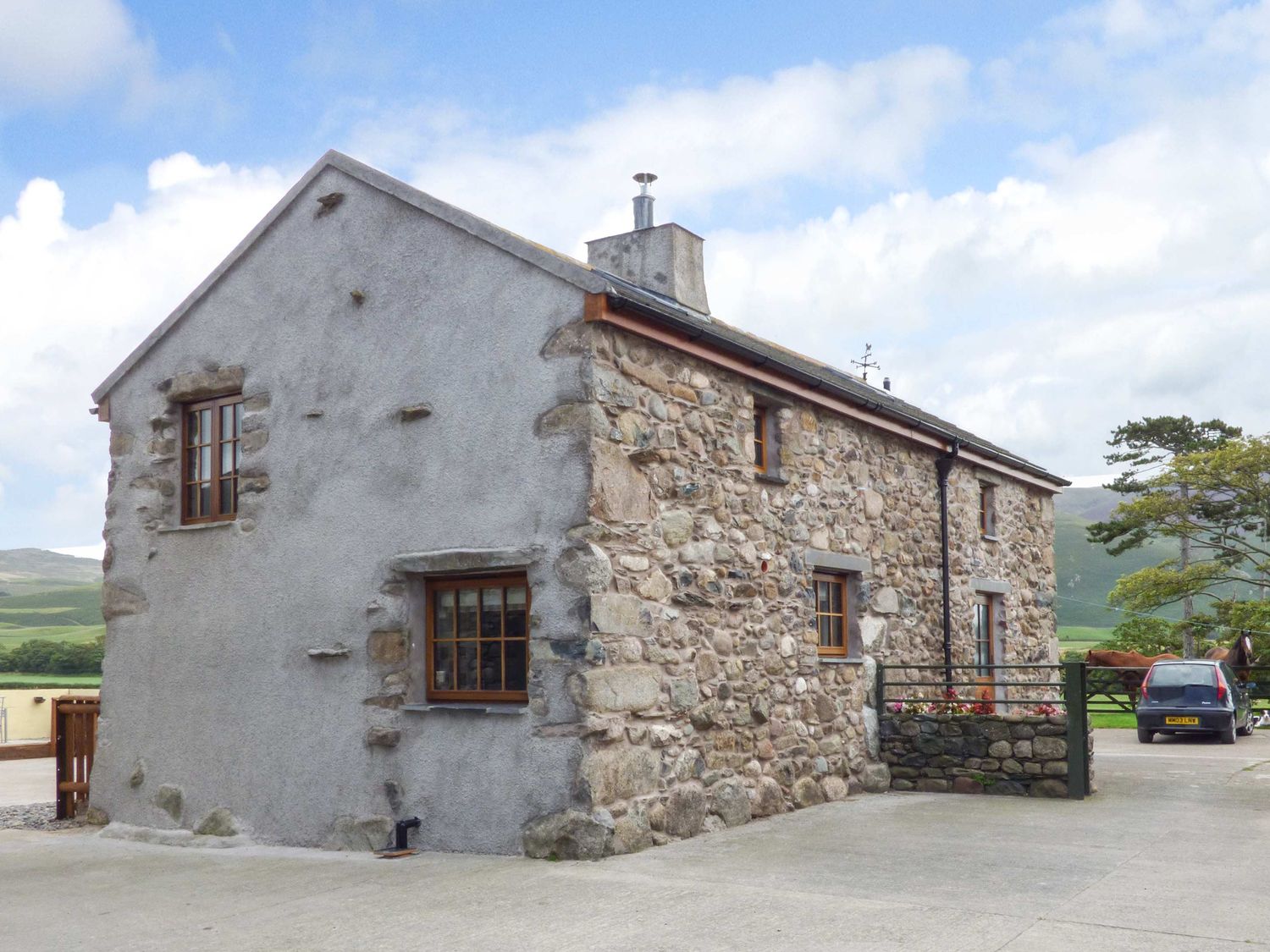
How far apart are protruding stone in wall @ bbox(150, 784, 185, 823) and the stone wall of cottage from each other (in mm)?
4442

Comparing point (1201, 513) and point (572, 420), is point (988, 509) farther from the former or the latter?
point (1201, 513)

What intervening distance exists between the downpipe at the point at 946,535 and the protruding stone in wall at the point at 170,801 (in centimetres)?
810

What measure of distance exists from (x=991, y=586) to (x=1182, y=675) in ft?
19.3

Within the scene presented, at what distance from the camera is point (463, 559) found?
8938 mm

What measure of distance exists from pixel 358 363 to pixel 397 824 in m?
3.67

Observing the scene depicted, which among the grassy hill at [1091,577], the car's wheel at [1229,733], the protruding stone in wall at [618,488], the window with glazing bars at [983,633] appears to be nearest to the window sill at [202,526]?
the protruding stone in wall at [618,488]

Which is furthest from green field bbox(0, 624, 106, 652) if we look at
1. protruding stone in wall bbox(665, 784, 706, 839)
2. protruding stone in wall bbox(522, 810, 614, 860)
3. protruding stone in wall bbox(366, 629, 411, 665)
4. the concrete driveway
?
protruding stone in wall bbox(522, 810, 614, 860)

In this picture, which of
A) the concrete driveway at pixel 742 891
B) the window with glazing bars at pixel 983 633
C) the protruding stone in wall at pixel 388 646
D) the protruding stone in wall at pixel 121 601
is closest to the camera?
the concrete driveway at pixel 742 891

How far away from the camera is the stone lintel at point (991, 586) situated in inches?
580

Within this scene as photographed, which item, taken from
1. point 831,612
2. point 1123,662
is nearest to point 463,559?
point 831,612

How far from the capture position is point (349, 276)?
10.2 metres

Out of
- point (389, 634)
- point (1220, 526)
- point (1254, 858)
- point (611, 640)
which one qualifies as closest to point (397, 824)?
point (389, 634)

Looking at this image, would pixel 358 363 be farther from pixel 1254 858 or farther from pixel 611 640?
pixel 1254 858

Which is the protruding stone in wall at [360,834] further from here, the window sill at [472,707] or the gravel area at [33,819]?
the gravel area at [33,819]
